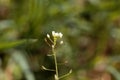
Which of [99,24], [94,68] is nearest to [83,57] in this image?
[94,68]

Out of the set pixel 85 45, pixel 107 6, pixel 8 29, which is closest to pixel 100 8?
pixel 107 6

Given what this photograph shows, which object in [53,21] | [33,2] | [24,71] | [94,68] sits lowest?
[94,68]

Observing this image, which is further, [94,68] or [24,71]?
[94,68]

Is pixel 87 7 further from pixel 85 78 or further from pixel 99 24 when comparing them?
pixel 85 78

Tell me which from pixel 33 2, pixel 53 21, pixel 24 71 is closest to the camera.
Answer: pixel 33 2

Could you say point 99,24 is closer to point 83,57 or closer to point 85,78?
point 83,57

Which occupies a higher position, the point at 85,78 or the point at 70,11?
the point at 70,11

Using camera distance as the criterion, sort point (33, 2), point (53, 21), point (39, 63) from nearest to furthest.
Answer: point (33, 2) → point (39, 63) → point (53, 21)
